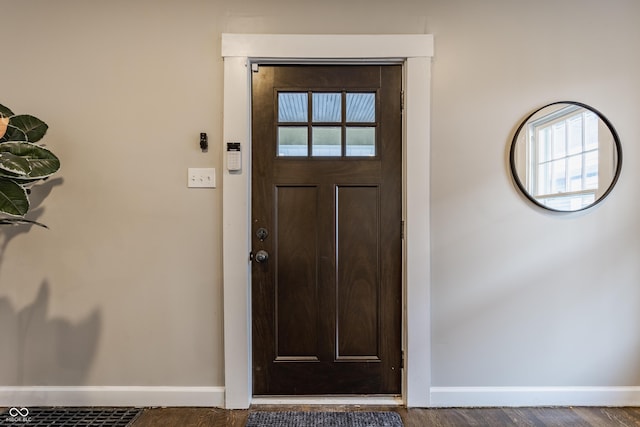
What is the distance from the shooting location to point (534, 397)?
6.58ft

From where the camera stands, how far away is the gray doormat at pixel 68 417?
1.83 metres

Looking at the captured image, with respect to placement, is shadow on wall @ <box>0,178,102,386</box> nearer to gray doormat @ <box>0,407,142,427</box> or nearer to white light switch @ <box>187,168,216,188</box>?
gray doormat @ <box>0,407,142,427</box>

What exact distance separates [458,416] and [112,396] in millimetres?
1865

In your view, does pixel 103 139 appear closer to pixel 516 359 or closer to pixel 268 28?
pixel 268 28


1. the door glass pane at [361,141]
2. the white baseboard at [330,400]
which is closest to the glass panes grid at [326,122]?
the door glass pane at [361,141]

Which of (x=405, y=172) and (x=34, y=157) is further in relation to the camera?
(x=405, y=172)

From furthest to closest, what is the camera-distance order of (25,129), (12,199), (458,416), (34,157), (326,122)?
(326,122) → (458,416) → (25,129) → (34,157) → (12,199)

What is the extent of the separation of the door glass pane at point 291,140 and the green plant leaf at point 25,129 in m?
1.20

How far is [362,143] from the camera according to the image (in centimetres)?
205

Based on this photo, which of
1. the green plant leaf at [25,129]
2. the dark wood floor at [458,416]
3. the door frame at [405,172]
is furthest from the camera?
the door frame at [405,172]

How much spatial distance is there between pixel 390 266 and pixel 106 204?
1.60 m

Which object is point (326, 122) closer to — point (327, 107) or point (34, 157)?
point (327, 107)

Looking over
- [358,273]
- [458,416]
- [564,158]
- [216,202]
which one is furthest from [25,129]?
[564,158]

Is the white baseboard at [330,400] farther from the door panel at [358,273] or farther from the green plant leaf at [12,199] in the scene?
the green plant leaf at [12,199]
